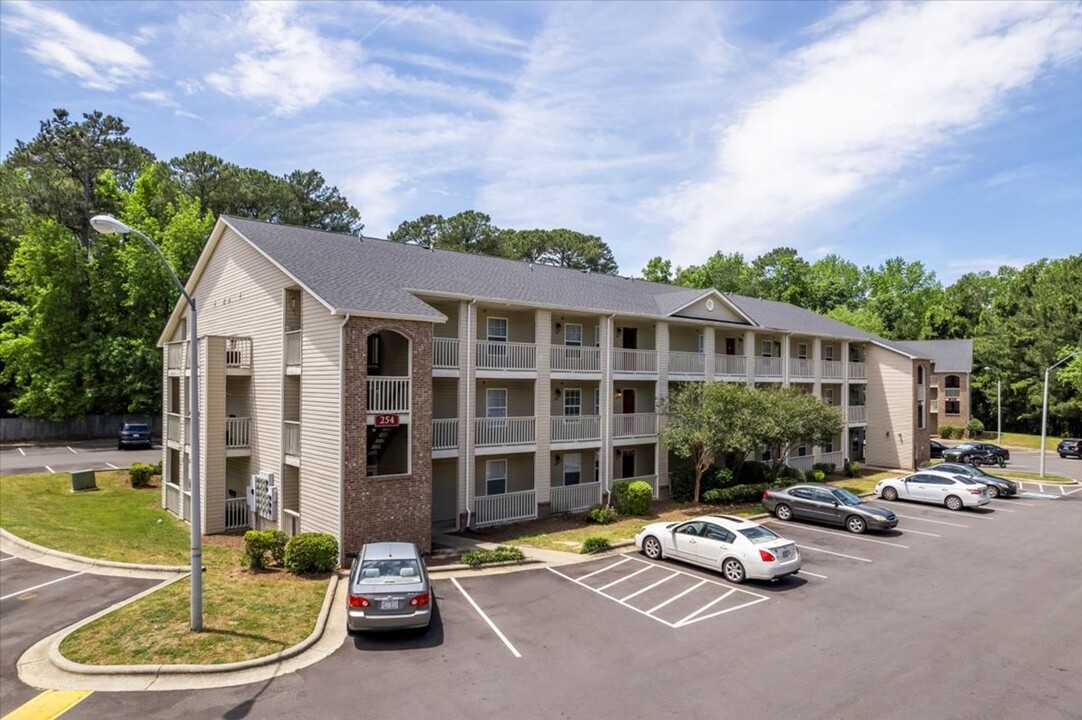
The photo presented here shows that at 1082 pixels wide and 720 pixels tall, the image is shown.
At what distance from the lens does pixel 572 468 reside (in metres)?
26.9

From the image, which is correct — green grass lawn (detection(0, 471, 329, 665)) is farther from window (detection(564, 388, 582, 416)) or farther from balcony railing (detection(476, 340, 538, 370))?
window (detection(564, 388, 582, 416))

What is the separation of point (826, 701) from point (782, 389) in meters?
21.0

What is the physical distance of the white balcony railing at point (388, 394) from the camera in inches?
719

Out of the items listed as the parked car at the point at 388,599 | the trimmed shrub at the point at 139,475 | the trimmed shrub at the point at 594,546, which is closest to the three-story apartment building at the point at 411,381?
the trimmed shrub at the point at 139,475

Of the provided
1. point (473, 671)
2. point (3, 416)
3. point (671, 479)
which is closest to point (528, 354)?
point (671, 479)

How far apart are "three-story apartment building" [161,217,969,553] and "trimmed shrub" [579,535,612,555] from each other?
4546 mm

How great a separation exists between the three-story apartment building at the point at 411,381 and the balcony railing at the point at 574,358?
7cm

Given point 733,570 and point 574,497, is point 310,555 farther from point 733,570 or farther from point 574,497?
point 574,497

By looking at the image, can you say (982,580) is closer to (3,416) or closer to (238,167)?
(3,416)

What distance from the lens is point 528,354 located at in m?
24.2

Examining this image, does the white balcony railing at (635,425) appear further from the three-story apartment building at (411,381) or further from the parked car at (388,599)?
the parked car at (388,599)

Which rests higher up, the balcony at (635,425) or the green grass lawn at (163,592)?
the balcony at (635,425)

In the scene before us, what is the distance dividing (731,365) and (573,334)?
9863mm

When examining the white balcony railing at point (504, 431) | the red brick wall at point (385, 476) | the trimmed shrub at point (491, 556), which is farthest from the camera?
the white balcony railing at point (504, 431)
